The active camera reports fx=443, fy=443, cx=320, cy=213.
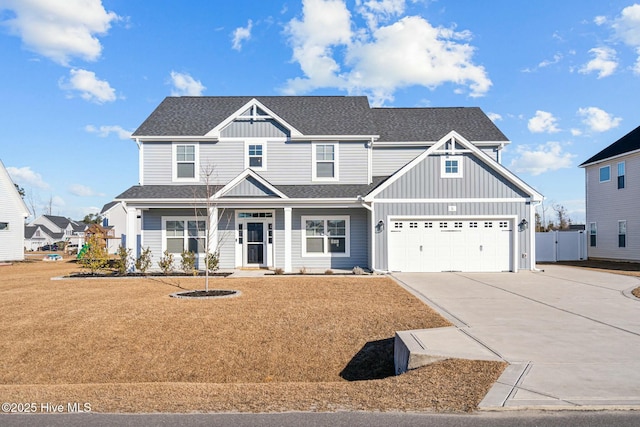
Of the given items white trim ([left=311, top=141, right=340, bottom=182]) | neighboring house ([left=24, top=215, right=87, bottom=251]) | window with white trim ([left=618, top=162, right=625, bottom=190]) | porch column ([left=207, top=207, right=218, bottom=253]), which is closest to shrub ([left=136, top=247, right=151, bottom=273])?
porch column ([left=207, top=207, right=218, bottom=253])

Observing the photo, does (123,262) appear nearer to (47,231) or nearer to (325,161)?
(325,161)

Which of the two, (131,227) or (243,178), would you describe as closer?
(131,227)

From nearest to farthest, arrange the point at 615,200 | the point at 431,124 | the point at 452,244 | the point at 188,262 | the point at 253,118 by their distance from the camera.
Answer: the point at 188,262
the point at 452,244
the point at 253,118
the point at 431,124
the point at 615,200

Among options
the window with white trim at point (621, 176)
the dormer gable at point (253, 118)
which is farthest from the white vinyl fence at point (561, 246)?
the dormer gable at point (253, 118)

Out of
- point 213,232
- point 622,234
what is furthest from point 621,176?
point 213,232

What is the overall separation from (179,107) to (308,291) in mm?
13581

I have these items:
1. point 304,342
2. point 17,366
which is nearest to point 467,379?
point 304,342

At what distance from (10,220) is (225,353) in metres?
30.5

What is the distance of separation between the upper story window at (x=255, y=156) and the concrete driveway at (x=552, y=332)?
848 centimetres

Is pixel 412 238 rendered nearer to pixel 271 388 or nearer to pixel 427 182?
pixel 427 182

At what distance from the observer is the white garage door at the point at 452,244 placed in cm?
1841

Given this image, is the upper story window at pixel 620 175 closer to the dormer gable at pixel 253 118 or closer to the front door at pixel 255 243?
the dormer gable at pixel 253 118

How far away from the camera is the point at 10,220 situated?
31.1 meters

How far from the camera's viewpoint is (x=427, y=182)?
18.4 m
